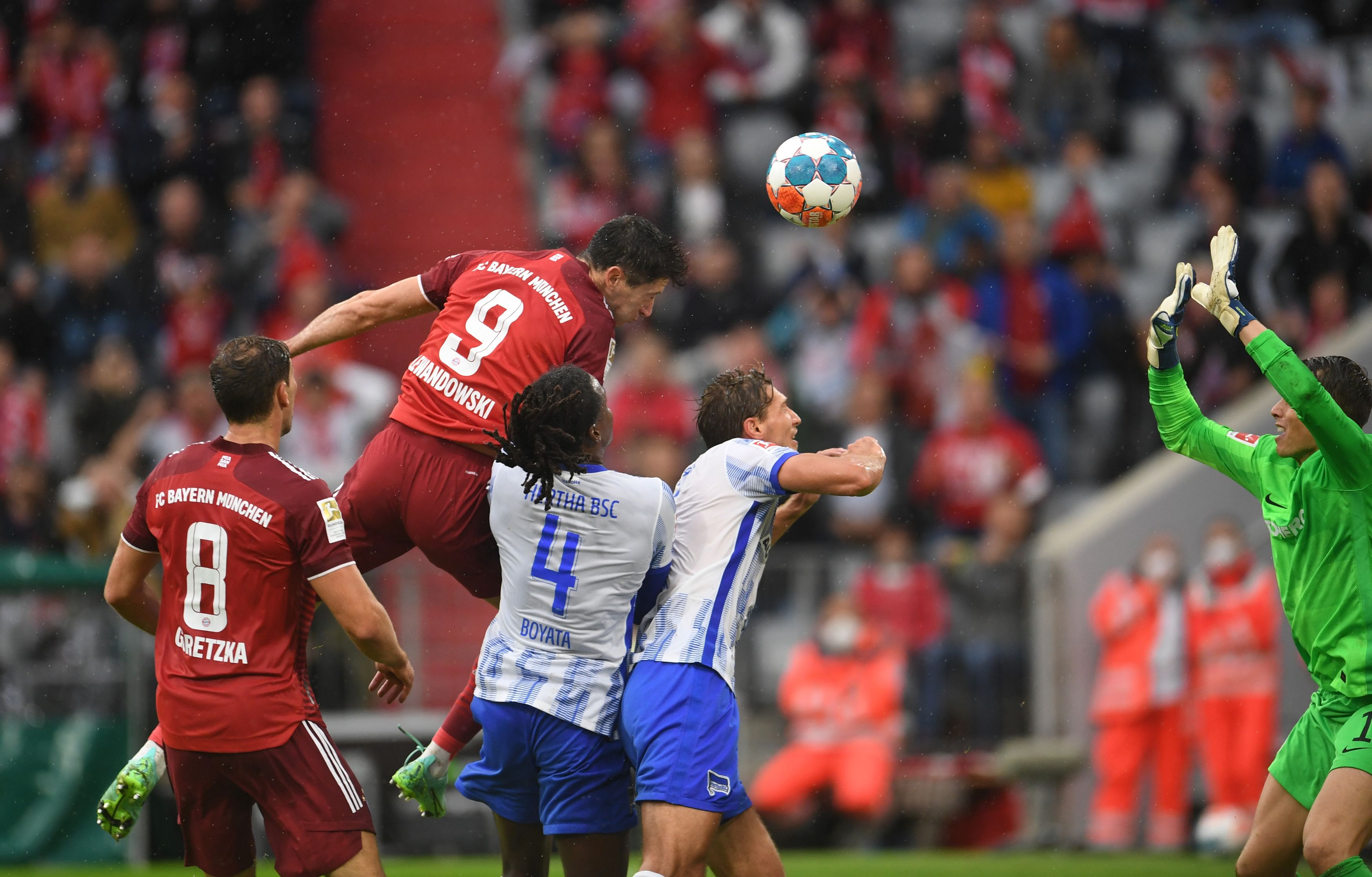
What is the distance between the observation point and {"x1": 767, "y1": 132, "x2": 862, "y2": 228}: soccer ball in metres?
7.60

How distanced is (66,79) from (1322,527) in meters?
13.3

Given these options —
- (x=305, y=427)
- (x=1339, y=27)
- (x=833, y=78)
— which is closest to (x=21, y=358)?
(x=305, y=427)

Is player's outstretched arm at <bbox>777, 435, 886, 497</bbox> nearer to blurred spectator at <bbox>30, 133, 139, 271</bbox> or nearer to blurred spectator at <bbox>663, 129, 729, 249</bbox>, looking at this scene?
blurred spectator at <bbox>663, 129, 729, 249</bbox>

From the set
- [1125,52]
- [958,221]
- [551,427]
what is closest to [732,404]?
[551,427]

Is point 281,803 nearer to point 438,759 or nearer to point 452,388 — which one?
point 438,759

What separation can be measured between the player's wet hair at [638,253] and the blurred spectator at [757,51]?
8.85m

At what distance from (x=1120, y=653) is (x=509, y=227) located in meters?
7.06

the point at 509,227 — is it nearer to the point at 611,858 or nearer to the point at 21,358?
the point at 21,358

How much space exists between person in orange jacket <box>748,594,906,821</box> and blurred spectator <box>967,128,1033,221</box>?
472 centimetres

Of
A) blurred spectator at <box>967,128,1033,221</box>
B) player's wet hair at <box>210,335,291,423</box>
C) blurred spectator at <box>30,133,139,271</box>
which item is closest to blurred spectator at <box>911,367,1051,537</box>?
blurred spectator at <box>967,128,1033,221</box>

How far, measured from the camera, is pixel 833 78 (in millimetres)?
15180

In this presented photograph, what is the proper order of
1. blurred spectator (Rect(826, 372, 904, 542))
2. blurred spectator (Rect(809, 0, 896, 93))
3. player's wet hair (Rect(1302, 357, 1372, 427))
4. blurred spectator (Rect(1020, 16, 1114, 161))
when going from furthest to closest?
1. blurred spectator (Rect(809, 0, 896, 93))
2. blurred spectator (Rect(1020, 16, 1114, 161))
3. blurred spectator (Rect(826, 372, 904, 542))
4. player's wet hair (Rect(1302, 357, 1372, 427))

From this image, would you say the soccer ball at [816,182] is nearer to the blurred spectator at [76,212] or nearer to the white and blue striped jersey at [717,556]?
the white and blue striped jersey at [717,556]

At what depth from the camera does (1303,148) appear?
14.6m
